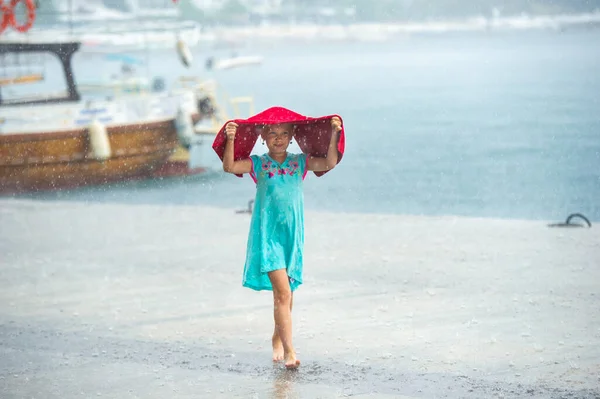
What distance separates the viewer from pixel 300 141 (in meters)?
4.84

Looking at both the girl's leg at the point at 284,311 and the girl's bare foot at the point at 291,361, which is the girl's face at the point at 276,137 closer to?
the girl's leg at the point at 284,311

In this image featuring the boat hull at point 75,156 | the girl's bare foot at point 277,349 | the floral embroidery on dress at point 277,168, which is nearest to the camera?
the floral embroidery on dress at point 277,168

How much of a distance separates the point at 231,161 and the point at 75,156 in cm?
1844

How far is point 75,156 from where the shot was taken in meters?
22.4

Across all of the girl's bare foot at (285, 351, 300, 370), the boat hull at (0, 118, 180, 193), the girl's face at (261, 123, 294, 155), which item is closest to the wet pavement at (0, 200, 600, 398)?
the girl's bare foot at (285, 351, 300, 370)

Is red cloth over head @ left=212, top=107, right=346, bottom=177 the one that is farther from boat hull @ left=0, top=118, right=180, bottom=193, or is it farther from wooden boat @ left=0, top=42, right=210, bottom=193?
boat hull @ left=0, top=118, right=180, bottom=193

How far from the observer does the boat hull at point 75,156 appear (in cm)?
2138

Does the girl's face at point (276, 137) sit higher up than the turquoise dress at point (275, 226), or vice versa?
the girl's face at point (276, 137)

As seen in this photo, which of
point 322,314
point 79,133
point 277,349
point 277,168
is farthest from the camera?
point 79,133

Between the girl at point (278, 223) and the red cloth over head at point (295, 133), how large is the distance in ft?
0.17

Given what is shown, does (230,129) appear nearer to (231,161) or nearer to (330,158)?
(231,161)

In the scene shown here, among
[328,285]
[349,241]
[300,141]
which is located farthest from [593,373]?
[349,241]

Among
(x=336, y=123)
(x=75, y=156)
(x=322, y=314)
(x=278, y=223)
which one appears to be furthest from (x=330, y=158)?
(x=75, y=156)

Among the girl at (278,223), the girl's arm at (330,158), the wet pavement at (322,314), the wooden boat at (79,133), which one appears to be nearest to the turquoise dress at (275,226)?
the girl at (278,223)
